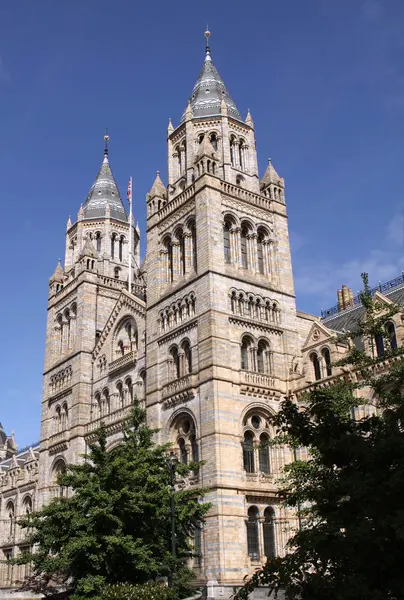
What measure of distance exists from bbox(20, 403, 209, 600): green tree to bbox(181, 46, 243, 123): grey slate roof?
1011 inches

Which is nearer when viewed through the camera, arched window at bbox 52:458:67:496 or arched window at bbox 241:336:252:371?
arched window at bbox 241:336:252:371

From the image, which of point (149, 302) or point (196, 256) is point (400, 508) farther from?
point (149, 302)

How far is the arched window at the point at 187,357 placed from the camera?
39.5 meters

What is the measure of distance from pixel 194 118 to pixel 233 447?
22925mm

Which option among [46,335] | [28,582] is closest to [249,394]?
[28,582]

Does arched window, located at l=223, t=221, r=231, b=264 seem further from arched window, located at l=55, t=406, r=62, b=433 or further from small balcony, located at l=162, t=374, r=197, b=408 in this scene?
arched window, located at l=55, t=406, r=62, b=433

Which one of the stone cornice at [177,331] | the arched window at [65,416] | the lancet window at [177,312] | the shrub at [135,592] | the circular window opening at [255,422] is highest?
the lancet window at [177,312]

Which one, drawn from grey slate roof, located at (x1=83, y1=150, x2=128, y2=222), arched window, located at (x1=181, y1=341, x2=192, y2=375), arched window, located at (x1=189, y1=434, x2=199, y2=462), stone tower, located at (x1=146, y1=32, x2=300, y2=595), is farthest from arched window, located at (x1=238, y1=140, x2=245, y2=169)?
arched window, located at (x1=189, y1=434, x2=199, y2=462)

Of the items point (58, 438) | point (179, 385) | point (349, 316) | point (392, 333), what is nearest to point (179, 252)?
point (179, 385)

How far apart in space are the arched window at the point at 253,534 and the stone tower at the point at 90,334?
12521 mm

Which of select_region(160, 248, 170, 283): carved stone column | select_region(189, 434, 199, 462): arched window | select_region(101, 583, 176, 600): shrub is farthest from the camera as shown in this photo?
select_region(160, 248, 170, 283): carved stone column

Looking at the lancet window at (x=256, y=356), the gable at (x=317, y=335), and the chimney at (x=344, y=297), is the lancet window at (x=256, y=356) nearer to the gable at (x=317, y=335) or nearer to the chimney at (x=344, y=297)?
the gable at (x=317, y=335)

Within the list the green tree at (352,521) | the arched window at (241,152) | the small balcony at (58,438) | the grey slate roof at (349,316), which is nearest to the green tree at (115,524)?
the green tree at (352,521)

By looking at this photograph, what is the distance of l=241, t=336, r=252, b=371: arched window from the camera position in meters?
39.5
